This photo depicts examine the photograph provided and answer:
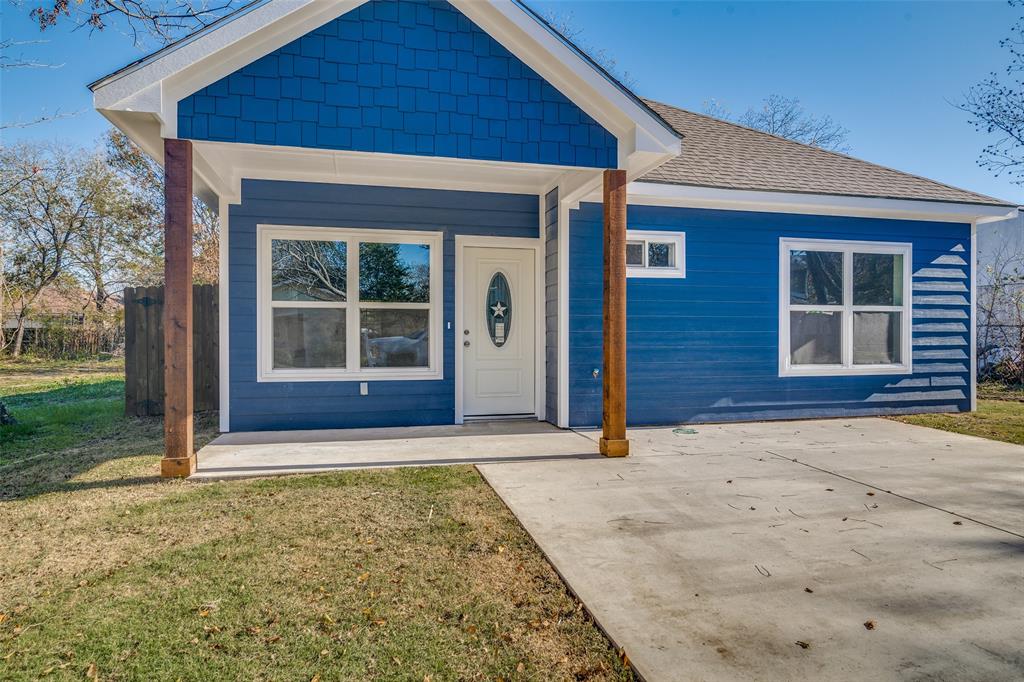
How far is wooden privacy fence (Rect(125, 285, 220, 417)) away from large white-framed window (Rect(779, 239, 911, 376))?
735 cm

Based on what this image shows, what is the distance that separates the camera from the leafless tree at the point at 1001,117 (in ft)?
35.9

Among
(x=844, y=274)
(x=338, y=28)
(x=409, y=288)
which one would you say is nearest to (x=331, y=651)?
(x=338, y=28)

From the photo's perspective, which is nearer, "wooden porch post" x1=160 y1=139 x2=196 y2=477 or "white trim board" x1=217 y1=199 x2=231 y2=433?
"wooden porch post" x1=160 y1=139 x2=196 y2=477

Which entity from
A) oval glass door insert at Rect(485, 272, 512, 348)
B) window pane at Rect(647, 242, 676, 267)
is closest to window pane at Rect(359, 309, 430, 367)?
oval glass door insert at Rect(485, 272, 512, 348)

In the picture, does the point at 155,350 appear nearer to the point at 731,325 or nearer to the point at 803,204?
the point at 731,325

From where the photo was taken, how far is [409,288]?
650 cm

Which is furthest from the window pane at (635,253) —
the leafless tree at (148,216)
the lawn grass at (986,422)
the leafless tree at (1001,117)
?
the leafless tree at (148,216)

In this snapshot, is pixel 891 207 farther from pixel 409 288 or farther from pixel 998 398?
pixel 409 288

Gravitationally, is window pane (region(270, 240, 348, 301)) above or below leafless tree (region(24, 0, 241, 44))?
below

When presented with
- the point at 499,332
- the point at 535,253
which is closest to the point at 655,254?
the point at 535,253

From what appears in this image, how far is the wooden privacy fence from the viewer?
23.5ft

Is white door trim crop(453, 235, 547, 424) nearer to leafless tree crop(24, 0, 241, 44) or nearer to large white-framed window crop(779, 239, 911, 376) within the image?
large white-framed window crop(779, 239, 911, 376)

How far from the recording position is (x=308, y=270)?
6.25 m

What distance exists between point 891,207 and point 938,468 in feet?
12.5
